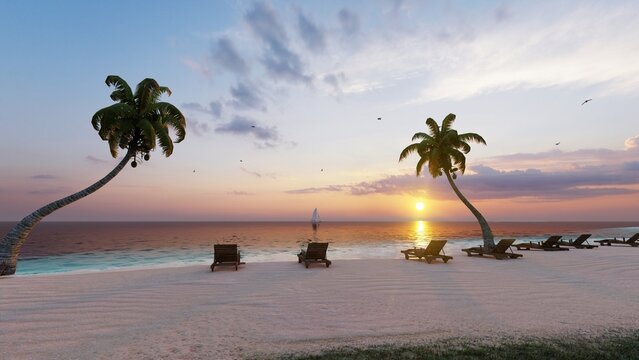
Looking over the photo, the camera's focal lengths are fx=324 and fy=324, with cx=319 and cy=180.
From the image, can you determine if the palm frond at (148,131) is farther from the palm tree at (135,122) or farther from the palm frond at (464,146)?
the palm frond at (464,146)

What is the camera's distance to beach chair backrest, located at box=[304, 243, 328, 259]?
1581cm

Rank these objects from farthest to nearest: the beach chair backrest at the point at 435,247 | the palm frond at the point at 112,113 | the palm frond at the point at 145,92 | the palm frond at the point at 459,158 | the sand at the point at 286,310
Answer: the palm frond at the point at 459,158 < the palm frond at the point at 145,92 < the palm frond at the point at 112,113 < the beach chair backrest at the point at 435,247 < the sand at the point at 286,310

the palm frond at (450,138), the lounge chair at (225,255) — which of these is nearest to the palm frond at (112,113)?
the lounge chair at (225,255)

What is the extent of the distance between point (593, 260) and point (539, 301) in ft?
41.2

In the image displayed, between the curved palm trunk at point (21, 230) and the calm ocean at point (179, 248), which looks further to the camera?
the calm ocean at point (179, 248)

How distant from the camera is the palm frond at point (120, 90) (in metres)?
19.7

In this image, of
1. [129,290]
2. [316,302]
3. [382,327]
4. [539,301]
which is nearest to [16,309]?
[129,290]

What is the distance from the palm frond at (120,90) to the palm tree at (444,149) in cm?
1932

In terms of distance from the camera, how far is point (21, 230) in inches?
612

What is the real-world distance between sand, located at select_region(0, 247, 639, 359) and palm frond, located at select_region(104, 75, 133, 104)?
11.0 meters

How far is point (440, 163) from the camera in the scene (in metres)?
24.8

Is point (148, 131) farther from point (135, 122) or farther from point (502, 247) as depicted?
point (502, 247)

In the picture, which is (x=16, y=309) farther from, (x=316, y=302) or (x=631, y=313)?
(x=631, y=313)

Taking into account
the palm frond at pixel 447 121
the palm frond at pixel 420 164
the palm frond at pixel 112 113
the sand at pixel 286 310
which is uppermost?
the palm frond at pixel 447 121
